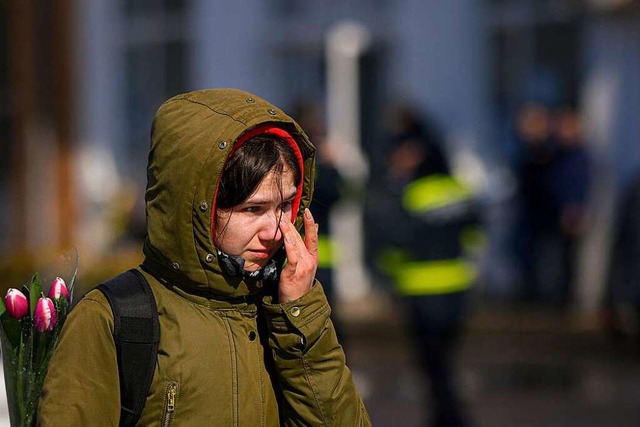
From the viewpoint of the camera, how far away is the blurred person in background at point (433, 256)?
6.78 meters

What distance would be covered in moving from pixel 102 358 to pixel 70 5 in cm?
1119

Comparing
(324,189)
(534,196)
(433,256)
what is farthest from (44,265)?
(534,196)

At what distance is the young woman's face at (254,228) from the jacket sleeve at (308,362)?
118mm

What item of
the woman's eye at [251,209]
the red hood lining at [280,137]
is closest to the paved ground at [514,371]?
the red hood lining at [280,137]

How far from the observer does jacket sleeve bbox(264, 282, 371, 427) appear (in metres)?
2.50

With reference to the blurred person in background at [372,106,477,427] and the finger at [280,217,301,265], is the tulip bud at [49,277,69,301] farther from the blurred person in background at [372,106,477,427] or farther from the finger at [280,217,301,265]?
the blurred person in background at [372,106,477,427]

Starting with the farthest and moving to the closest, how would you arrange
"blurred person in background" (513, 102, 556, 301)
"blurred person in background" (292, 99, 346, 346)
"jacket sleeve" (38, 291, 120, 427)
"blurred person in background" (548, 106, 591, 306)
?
"blurred person in background" (513, 102, 556, 301) < "blurred person in background" (548, 106, 591, 306) < "blurred person in background" (292, 99, 346, 346) < "jacket sleeve" (38, 291, 120, 427)

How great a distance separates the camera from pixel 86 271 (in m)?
8.67

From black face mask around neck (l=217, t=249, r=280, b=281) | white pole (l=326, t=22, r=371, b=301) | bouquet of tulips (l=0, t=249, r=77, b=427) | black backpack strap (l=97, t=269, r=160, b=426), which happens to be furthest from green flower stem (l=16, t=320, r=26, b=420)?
white pole (l=326, t=22, r=371, b=301)

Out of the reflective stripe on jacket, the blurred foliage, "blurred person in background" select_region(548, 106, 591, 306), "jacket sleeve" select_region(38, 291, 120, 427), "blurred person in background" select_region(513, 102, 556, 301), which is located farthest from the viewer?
"blurred person in background" select_region(513, 102, 556, 301)

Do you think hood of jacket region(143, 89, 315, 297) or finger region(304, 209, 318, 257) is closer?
hood of jacket region(143, 89, 315, 297)

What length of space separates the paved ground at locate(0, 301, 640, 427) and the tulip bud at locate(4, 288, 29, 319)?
5522 millimetres

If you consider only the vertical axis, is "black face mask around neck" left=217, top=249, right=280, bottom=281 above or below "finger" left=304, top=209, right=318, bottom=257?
below

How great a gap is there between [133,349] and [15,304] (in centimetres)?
30
